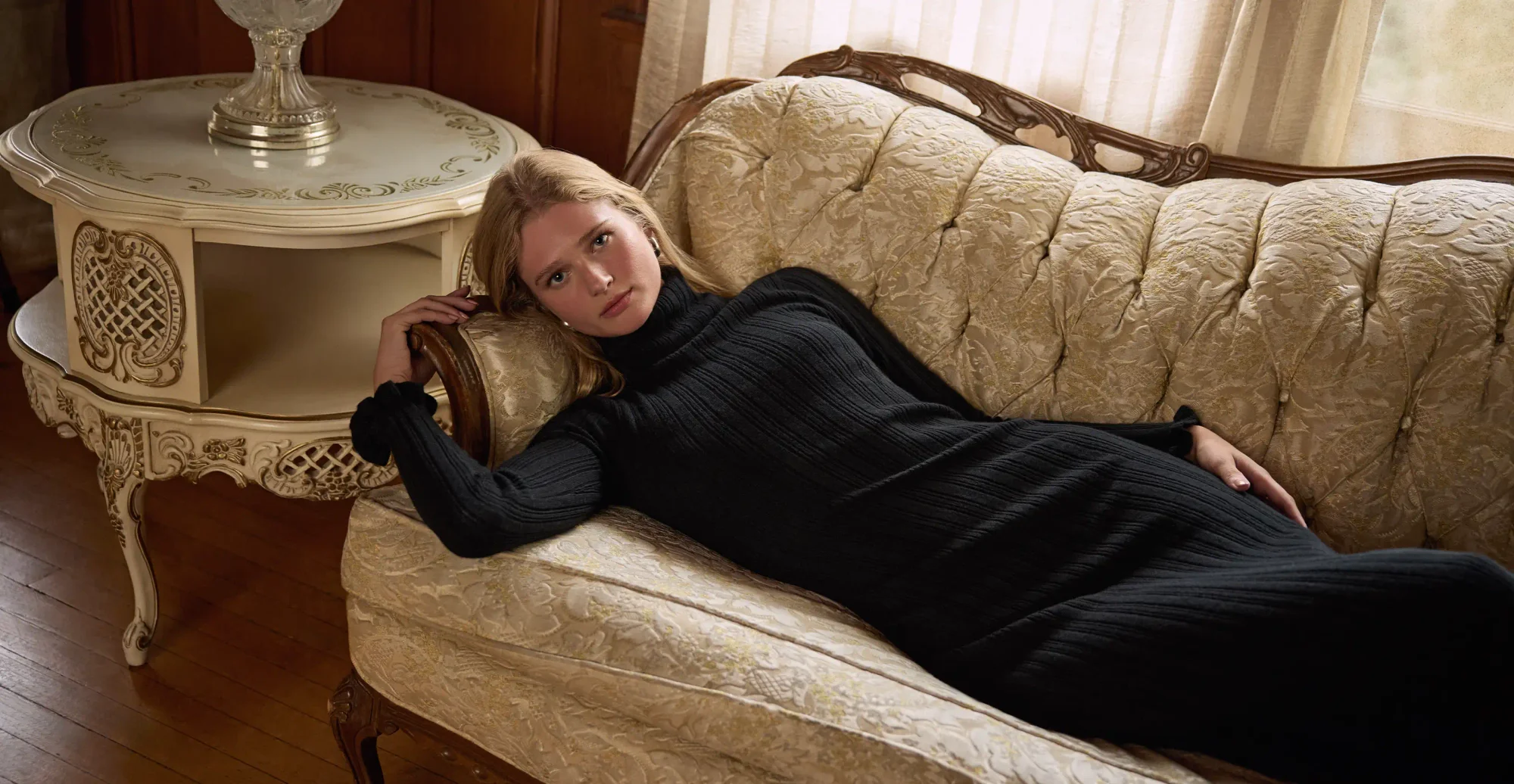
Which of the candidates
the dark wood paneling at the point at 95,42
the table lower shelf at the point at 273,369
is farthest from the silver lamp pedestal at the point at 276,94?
the dark wood paneling at the point at 95,42

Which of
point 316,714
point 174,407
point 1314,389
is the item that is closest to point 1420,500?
point 1314,389

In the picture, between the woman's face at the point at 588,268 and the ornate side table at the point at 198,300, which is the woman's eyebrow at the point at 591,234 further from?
the ornate side table at the point at 198,300

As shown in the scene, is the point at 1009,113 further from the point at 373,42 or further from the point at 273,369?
the point at 373,42

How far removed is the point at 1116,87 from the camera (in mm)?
1987

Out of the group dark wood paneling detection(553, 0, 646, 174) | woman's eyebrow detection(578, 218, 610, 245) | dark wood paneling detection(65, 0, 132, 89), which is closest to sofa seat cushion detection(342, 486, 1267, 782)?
woman's eyebrow detection(578, 218, 610, 245)

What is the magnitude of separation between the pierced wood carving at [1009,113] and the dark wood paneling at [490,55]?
2.83ft

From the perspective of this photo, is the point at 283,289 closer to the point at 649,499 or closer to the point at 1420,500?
the point at 649,499

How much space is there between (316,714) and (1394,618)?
149 centimetres

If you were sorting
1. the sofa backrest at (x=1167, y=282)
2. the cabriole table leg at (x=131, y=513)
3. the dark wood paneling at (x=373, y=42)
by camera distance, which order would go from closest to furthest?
the sofa backrest at (x=1167, y=282), the cabriole table leg at (x=131, y=513), the dark wood paneling at (x=373, y=42)

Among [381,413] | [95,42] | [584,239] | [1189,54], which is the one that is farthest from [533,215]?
[95,42]

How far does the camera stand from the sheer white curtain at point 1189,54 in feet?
6.08

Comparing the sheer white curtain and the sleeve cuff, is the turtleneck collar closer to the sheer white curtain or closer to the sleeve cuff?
the sleeve cuff

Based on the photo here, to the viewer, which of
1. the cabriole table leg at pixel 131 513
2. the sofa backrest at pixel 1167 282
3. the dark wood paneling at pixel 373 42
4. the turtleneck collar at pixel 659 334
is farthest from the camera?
the dark wood paneling at pixel 373 42

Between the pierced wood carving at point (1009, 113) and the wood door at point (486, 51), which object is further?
the wood door at point (486, 51)
